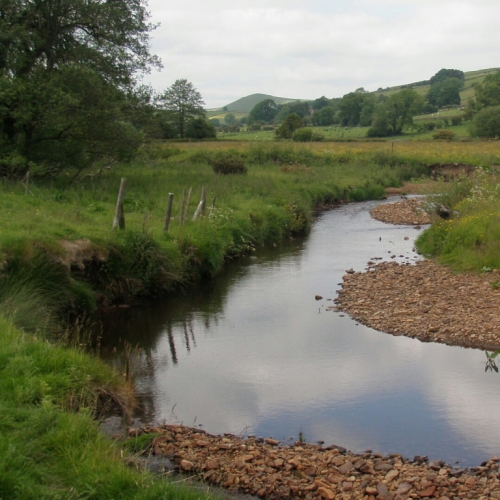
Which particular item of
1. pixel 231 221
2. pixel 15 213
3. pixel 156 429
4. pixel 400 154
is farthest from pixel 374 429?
pixel 400 154

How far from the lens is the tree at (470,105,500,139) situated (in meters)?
64.5

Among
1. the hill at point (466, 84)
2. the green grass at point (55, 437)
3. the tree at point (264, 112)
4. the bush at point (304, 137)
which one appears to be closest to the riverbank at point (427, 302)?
the green grass at point (55, 437)

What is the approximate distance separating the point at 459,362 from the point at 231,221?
437 inches

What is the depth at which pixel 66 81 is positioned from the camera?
2292 centimetres

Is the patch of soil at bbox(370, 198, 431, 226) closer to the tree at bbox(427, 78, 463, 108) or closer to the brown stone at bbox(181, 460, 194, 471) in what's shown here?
the brown stone at bbox(181, 460, 194, 471)

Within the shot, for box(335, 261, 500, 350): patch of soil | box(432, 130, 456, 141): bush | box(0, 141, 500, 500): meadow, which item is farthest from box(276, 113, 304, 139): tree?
box(335, 261, 500, 350): patch of soil

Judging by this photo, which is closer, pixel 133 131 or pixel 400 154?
pixel 133 131

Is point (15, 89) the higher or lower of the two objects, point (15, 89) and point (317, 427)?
the higher

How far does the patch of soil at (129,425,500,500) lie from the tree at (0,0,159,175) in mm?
16591

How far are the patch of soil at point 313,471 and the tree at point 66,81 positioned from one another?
1659 cm

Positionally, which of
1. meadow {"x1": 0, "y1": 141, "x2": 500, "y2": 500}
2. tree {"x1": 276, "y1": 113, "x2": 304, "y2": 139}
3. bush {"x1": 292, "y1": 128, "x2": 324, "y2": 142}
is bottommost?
meadow {"x1": 0, "y1": 141, "x2": 500, "y2": 500}

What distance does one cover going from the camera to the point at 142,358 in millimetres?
11148

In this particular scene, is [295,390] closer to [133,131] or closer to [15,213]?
[15,213]

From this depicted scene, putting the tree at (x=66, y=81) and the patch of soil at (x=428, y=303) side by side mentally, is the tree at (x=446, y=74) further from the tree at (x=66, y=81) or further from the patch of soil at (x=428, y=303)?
the patch of soil at (x=428, y=303)
